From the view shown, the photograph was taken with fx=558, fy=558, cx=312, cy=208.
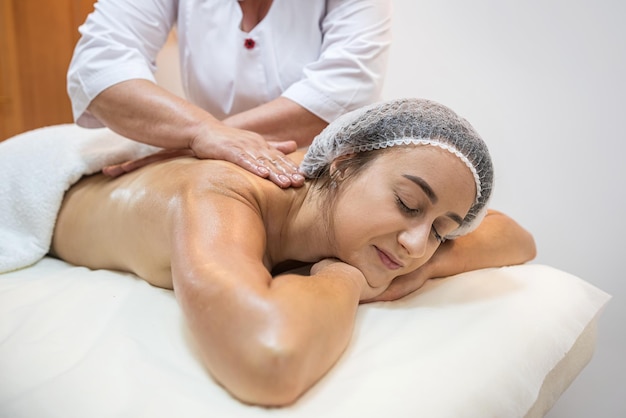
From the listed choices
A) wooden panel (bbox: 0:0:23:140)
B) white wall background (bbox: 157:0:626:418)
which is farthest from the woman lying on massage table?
wooden panel (bbox: 0:0:23:140)

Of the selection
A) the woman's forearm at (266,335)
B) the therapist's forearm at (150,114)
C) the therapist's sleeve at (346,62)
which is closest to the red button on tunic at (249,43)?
the therapist's sleeve at (346,62)

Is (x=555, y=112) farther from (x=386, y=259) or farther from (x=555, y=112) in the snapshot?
(x=386, y=259)

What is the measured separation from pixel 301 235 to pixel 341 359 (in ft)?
1.08

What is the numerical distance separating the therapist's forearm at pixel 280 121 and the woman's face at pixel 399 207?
0.44 metres

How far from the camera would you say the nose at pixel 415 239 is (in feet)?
3.21

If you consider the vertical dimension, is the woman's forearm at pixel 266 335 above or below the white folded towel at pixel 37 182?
above

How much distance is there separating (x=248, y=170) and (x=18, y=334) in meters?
0.49

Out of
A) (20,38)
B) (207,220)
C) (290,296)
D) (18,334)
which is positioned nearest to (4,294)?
(18,334)

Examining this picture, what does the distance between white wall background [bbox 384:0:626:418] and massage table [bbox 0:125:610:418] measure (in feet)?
1.94

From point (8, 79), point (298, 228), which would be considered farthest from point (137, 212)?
point (8, 79)

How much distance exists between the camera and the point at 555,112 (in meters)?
1.83

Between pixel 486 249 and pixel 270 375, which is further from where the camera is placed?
pixel 486 249

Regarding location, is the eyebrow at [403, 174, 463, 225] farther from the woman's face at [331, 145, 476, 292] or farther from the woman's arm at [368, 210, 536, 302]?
the woman's arm at [368, 210, 536, 302]

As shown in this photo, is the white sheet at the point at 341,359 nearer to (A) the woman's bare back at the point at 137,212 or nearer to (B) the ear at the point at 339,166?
(A) the woman's bare back at the point at 137,212
